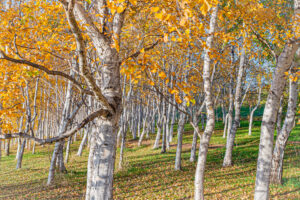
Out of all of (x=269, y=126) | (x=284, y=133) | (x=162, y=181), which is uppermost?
(x=269, y=126)

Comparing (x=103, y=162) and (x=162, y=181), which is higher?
(x=103, y=162)

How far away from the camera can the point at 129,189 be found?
9273 mm

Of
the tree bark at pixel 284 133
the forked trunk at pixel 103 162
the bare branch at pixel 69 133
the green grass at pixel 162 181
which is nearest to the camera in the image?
the bare branch at pixel 69 133

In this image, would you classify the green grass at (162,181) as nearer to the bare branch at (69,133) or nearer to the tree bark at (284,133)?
the tree bark at (284,133)

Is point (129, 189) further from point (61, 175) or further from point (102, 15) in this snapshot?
point (102, 15)

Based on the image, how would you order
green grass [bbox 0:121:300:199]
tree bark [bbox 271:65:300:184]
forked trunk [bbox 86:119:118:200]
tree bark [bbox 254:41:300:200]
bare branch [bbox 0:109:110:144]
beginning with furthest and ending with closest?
1. green grass [bbox 0:121:300:199]
2. tree bark [bbox 271:65:300:184]
3. tree bark [bbox 254:41:300:200]
4. forked trunk [bbox 86:119:118:200]
5. bare branch [bbox 0:109:110:144]

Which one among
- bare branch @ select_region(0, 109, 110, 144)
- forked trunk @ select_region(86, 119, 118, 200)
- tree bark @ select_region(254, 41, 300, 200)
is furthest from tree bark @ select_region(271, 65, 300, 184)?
bare branch @ select_region(0, 109, 110, 144)

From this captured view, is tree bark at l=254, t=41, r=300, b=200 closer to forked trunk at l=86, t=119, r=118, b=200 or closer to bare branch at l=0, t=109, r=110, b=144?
forked trunk at l=86, t=119, r=118, b=200

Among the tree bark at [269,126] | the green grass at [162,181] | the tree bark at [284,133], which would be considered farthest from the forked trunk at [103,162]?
the tree bark at [284,133]

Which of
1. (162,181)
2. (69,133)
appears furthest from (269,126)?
(162,181)

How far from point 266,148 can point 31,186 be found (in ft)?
36.8

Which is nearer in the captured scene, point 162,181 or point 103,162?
point 103,162

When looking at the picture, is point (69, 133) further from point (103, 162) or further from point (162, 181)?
point (162, 181)

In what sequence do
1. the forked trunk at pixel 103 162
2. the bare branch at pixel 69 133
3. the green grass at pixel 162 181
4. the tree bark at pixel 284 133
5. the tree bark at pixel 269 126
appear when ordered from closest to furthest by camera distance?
the bare branch at pixel 69 133 < the forked trunk at pixel 103 162 < the tree bark at pixel 269 126 < the tree bark at pixel 284 133 < the green grass at pixel 162 181
